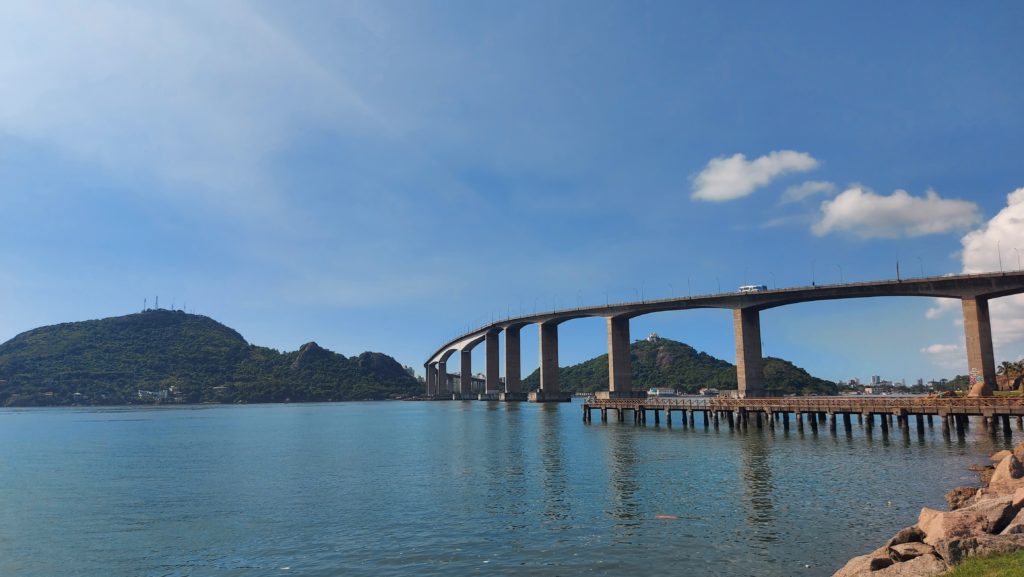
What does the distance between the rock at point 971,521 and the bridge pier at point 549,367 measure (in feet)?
449

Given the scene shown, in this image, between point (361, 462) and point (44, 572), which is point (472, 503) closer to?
point (44, 572)

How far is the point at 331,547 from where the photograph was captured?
21.6 m

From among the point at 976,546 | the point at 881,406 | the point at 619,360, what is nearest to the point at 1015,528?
the point at 976,546

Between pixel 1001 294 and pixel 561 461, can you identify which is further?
pixel 1001 294

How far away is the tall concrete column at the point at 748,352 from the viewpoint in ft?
322

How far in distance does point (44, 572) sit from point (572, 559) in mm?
17068

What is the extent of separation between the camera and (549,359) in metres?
156

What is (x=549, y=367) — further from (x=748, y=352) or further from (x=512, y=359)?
(x=748, y=352)

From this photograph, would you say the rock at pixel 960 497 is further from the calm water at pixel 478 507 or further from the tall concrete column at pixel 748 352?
the tall concrete column at pixel 748 352

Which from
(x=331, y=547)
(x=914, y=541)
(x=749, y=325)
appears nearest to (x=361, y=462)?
(x=331, y=547)

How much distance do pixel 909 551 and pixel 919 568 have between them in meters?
1.20

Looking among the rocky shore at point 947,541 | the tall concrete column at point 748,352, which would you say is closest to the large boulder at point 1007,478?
the rocky shore at point 947,541

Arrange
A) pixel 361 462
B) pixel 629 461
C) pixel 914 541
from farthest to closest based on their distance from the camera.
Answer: pixel 361 462
pixel 629 461
pixel 914 541

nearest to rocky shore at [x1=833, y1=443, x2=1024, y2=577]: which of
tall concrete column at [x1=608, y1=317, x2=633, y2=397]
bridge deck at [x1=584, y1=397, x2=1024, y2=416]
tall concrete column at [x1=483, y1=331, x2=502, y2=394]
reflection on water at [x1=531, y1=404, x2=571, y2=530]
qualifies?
reflection on water at [x1=531, y1=404, x2=571, y2=530]
